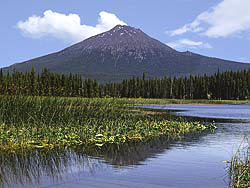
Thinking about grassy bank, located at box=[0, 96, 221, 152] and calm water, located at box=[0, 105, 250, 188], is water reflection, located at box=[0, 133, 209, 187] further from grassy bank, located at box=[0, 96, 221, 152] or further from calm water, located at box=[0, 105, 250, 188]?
grassy bank, located at box=[0, 96, 221, 152]

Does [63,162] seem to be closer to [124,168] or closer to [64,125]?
[124,168]

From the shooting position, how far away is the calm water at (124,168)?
1170 cm

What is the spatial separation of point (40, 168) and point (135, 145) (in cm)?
789

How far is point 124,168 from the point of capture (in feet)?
46.3

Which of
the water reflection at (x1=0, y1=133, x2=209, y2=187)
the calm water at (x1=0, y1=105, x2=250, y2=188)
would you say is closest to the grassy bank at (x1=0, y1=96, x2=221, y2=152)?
the water reflection at (x1=0, y1=133, x2=209, y2=187)

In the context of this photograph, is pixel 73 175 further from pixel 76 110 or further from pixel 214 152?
pixel 76 110

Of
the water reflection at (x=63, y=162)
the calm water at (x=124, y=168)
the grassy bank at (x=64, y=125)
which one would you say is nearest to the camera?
the calm water at (x=124, y=168)

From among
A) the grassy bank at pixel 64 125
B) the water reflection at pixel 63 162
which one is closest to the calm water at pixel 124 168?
the water reflection at pixel 63 162

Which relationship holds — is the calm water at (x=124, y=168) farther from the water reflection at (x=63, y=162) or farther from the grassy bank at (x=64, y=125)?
the grassy bank at (x=64, y=125)

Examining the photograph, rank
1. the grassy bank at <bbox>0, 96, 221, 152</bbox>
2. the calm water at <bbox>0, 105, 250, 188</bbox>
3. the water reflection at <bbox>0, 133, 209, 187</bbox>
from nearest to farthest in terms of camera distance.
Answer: the calm water at <bbox>0, 105, 250, 188</bbox> → the water reflection at <bbox>0, 133, 209, 187</bbox> → the grassy bank at <bbox>0, 96, 221, 152</bbox>

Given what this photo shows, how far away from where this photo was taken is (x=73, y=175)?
12.7 meters

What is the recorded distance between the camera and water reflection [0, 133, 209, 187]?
12.3 m

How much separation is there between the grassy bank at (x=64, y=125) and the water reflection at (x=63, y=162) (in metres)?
1.66

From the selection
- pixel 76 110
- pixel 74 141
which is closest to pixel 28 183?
pixel 74 141
